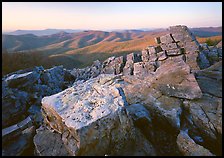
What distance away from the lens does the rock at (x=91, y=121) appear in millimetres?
4883

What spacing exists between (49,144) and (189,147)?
403cm

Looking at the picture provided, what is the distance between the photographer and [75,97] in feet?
21.0

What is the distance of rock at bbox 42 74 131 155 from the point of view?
16.0 ft

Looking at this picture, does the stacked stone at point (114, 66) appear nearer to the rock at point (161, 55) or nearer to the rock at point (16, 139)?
the rock at point (161, 55)

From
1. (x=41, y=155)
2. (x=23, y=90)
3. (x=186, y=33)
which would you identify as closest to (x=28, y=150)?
(x=41, y=155)

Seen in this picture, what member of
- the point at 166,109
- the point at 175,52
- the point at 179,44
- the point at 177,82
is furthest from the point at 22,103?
the point at 179,44

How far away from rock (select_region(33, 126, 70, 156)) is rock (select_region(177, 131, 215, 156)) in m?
3.12

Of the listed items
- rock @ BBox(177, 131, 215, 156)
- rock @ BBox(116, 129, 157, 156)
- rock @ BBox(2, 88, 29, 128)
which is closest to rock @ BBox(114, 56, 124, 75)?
rock @ BBox(2, 88, 29, 128)

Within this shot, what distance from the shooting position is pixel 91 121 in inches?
196

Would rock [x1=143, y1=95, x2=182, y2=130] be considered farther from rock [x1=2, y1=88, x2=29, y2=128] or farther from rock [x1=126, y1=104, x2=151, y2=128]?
rock [x1=2, y1=88, x2=29, y2=128]

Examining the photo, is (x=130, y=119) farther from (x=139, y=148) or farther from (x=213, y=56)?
(x=213, y=56)

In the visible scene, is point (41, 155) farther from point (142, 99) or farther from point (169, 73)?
point (169, 73)

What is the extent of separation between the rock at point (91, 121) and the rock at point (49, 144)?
0.20 metres

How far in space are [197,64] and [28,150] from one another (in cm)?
1082
